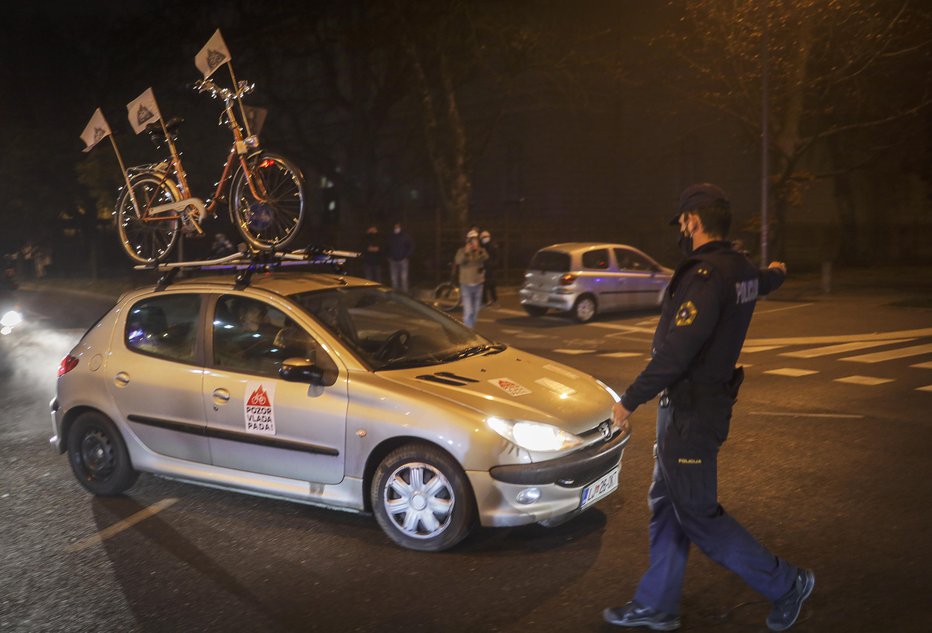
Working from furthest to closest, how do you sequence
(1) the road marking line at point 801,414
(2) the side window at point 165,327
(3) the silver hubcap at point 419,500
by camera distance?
(1) the road marking line at point 801,414
(2) the side window at point 165,327
(3) the silver hubcap at point 419,500

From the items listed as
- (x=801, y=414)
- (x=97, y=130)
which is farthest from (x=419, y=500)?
(x=801, y=414)

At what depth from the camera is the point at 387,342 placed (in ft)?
20.0

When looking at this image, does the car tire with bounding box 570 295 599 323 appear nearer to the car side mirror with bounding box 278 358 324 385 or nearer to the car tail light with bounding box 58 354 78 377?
the car tail light with bounding box 58 354 78 377

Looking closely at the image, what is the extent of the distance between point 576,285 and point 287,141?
1868 centimetres

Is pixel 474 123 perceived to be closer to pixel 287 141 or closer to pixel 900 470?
pixel 287 141

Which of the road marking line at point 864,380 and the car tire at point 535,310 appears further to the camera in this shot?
the car tire at point 535,310

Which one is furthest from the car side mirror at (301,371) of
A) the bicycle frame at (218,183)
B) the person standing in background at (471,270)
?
the person standing in background at (471,270)

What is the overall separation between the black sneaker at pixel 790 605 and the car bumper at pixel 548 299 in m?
14.1

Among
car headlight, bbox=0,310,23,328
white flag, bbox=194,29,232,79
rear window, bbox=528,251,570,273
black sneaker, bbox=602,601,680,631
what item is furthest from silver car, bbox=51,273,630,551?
rear window, bbox=528,251,570,273

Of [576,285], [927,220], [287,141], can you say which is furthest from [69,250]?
[927,220]

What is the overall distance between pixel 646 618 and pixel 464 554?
4.22 feet

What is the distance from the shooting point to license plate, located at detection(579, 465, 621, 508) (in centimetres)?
522

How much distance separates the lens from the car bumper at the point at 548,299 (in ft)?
59.6

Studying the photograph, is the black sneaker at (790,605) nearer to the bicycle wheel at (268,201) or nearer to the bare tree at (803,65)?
the bicycle wheel at (268,201)
